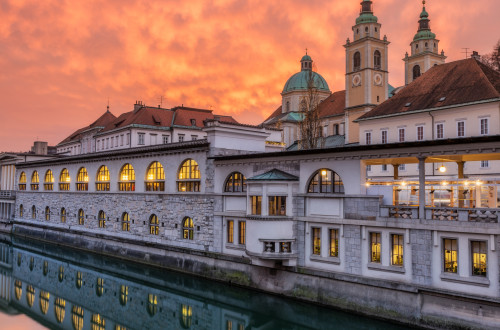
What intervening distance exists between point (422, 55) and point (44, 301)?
8100 cm

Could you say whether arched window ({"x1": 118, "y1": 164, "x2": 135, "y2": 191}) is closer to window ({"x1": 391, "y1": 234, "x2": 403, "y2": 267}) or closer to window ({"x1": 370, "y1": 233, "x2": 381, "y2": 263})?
window ({"x1": 370, "y1": 233, "x2": 381, "y2": 263})

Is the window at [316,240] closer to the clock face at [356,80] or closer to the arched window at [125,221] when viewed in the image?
the arched window at [125,221]

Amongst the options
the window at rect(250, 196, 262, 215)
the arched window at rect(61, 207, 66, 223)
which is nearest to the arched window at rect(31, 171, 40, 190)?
the arched window at rect(61, 207, 66, 223)

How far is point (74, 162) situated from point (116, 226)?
1089 cm

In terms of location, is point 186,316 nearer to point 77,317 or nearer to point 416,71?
point 77,317

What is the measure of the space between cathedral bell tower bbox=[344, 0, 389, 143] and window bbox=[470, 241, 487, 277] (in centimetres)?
5404

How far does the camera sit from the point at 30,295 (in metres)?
30.8

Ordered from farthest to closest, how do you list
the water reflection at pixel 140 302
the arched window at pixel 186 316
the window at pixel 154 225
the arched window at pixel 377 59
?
the arched window at pixel 377 59 < the window at pixel 154 225 < the arched window at pixel 186 316 < the water reflection at pixel 140 302

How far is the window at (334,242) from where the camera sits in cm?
2422

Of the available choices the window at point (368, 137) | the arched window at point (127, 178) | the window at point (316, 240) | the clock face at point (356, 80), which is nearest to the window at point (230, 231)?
the window at point (316, 240)

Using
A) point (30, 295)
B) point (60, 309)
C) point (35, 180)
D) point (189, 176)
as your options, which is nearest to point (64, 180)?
point (35, 180)

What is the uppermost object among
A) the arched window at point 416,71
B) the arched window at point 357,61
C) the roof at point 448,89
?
the arched window at point 416,71

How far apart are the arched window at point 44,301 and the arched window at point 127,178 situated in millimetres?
11061

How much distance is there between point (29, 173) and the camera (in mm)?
58469
